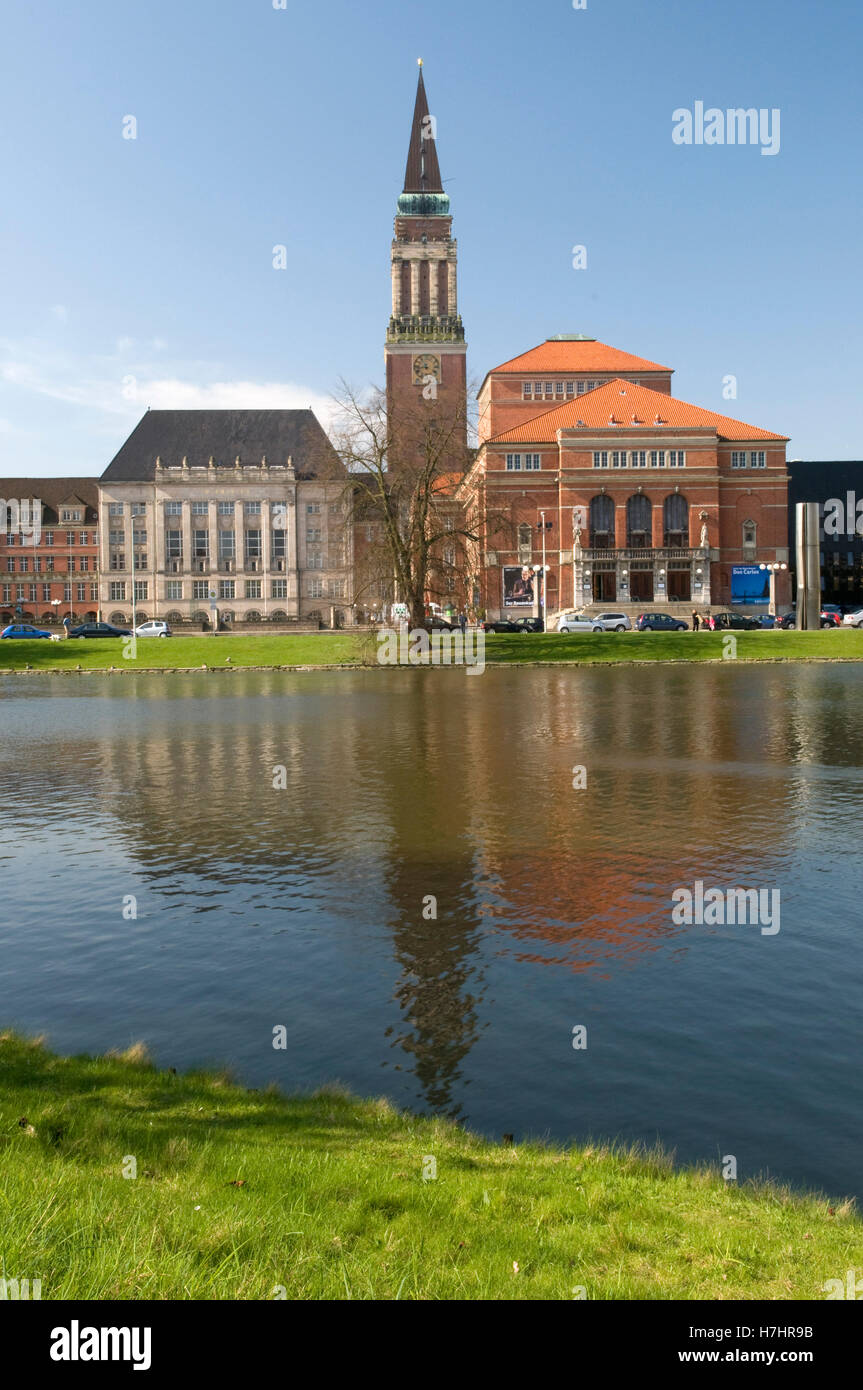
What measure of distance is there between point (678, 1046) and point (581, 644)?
187ft

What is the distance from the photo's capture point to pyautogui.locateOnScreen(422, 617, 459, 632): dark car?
63.5m

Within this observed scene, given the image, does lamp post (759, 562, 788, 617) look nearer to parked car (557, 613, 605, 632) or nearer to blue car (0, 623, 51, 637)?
parked car (557, 613, 605, 632)

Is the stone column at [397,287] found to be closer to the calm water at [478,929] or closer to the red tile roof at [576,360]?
the red tile roof at [576,360]

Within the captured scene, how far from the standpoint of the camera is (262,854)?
15.4m

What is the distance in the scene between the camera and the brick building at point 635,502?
89.5 meters

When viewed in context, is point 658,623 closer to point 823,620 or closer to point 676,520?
point 823,620

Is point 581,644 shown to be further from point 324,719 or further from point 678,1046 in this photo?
point 678,1046

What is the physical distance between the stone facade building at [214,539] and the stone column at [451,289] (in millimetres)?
20534

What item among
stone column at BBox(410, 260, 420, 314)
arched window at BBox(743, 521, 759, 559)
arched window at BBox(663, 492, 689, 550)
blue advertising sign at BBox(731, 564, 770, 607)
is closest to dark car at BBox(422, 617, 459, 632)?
arched window at BBox(663, 492, 689, 550)

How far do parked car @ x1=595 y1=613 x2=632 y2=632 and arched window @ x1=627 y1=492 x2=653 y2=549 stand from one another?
14.4 metres

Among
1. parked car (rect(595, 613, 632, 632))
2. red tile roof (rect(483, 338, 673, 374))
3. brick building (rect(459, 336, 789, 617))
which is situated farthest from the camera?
red tile roof (rect(483, 338, 673, 374))

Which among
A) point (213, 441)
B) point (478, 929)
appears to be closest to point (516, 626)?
point (213, 441)

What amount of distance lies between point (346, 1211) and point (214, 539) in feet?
392

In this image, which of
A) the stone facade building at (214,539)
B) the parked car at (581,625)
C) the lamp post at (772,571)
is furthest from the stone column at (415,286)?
the parked car at (581,625)
